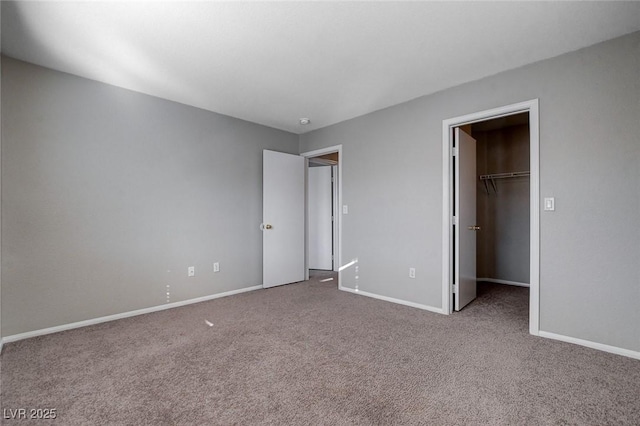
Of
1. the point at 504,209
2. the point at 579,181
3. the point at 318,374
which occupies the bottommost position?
the point at 318,374

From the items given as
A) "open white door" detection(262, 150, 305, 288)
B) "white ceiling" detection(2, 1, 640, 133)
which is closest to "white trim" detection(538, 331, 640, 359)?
"white ceiling" detection(2, 1, 640, 133)

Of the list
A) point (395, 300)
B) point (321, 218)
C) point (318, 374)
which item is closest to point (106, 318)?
point (318, 374)

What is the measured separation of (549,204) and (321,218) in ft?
12.5

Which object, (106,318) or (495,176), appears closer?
(106,318)

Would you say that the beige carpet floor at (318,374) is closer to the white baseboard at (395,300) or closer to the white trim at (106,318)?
the white trim at (106,318)

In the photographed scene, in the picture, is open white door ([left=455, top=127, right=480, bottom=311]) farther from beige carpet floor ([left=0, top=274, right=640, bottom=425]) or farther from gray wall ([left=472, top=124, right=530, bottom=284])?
gray wall ([left=472, top=124, right=530, bottom=284])

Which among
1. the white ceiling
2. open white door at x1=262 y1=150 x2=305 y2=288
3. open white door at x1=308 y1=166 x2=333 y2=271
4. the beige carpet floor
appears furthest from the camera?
open white door at x1=308 y1=166 x2=333 y2=271

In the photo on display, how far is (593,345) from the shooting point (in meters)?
2.30

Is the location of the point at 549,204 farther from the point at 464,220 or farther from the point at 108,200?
the point at 108,200

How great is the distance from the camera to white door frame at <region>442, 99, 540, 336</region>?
8.40 feet

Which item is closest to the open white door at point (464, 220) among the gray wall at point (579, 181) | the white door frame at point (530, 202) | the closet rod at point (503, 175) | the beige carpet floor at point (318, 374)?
the white door frame at point (530, 202)

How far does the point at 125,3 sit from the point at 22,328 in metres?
2.77

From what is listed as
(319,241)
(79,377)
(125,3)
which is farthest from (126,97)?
(319,241)

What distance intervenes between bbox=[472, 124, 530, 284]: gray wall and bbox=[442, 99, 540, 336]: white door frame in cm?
212
